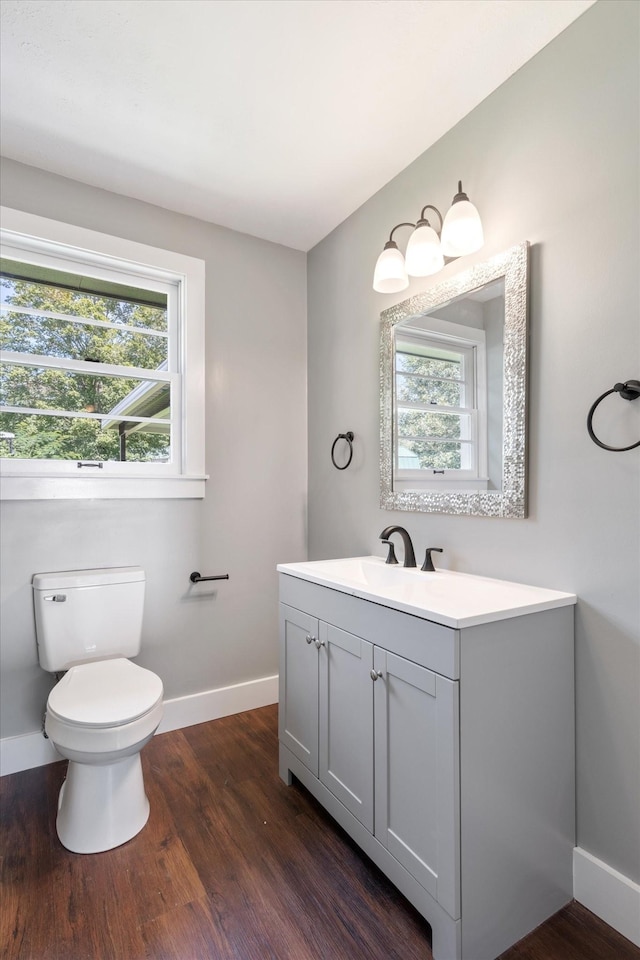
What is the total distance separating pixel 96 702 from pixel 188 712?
2.83ft

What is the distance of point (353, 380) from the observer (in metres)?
2.39

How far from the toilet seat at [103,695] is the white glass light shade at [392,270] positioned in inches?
67.9

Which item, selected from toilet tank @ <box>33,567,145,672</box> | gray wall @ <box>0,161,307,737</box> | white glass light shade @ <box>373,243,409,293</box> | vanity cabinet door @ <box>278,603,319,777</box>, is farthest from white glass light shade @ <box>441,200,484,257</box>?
toilet tank @ <box>33,567,145,672</box>

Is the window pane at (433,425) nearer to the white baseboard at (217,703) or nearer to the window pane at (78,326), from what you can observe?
the window pane at (78,326)

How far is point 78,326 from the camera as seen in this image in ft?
7.19

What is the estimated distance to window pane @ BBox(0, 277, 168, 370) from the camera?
207cm

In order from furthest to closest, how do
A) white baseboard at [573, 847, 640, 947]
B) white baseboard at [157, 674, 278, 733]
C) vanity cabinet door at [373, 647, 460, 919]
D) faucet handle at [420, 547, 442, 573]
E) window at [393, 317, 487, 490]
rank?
white baseboard at [157, 674, 278, 733], faucet handle at [420, 547, 442, 573], window at [393, 317, 487, 490], white baseboard at [573, 847, 640, 947], vanity cabinet door at [373, 647, 460, 919]

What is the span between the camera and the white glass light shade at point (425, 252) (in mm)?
1743

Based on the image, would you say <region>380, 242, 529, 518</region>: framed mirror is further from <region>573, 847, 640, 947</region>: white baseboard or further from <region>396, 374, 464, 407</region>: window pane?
<region>573, 847, 640, 947</region>: white baseboard

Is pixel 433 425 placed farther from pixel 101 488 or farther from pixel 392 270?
pixel 101 488

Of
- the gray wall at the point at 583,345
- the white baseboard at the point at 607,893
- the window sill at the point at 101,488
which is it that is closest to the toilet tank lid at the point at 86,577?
the window sill at the point at 101,488

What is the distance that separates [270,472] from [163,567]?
2.40 ft

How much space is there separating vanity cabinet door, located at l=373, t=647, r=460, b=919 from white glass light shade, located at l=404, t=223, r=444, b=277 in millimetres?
1310

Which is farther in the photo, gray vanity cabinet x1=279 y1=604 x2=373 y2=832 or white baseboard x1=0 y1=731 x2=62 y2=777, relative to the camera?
white baseboard x1=0 y1=731 x2=62 y2=777
